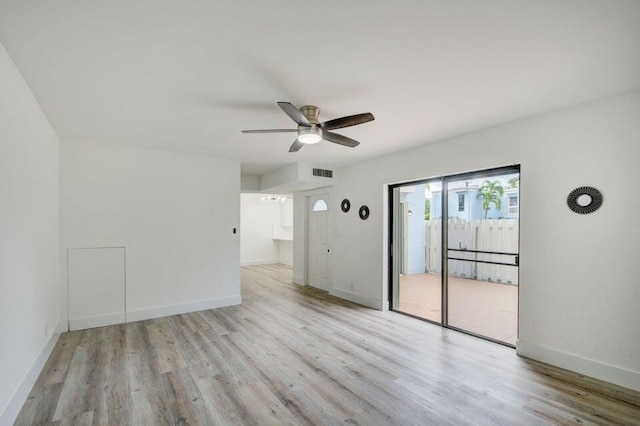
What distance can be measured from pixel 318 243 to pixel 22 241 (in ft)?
16.0

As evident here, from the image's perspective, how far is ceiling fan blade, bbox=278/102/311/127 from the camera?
2256 millimetres

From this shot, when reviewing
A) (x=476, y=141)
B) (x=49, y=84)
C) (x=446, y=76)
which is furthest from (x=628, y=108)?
(x=49, y=84)

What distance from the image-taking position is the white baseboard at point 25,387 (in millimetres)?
2024

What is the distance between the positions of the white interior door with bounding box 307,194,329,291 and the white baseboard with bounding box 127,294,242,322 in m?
1.91

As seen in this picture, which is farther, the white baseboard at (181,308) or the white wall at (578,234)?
the white baseboard at (181,308)

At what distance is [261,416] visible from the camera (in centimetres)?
221

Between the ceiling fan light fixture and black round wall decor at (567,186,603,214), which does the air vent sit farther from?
black round wall decor at (567,186,603,214)

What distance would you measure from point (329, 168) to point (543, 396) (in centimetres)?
445

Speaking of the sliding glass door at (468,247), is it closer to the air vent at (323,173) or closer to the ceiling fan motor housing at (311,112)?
the air vent at (323,173)

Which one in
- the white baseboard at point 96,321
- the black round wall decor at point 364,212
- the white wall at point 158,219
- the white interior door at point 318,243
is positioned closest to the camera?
the white baseboard at point 96,321

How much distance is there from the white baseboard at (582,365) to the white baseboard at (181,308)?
4359 mm

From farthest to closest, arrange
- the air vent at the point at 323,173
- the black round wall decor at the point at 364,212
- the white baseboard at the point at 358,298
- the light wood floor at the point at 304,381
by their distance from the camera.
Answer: the air vent at the point at 323,173
the black round wall decor at the point at 364,212
the white baseboard at the point at 358,298
the light wood floor at the point at 304,381

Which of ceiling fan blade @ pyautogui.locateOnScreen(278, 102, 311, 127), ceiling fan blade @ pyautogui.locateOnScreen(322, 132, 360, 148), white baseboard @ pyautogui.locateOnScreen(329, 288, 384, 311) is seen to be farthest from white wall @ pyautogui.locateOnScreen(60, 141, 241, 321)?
ceiling fan blade @ pyautogui.locateOnScreen(278, 102, 311, 127)

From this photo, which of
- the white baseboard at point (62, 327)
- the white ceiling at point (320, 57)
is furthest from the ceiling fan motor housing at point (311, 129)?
the white baseboard at point (62, 327)
